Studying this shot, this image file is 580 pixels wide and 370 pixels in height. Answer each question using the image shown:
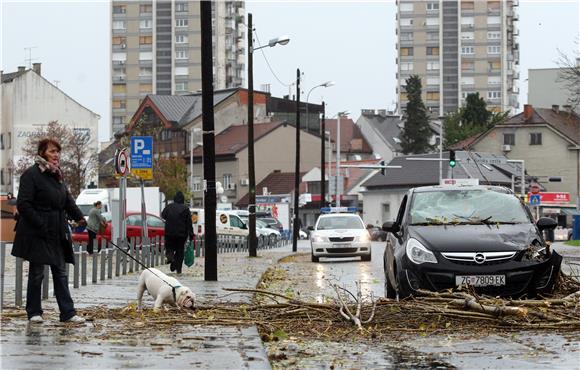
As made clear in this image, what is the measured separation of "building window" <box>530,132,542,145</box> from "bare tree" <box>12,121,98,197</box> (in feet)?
134

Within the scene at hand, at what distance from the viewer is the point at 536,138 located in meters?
109

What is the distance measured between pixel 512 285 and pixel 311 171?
320 ft

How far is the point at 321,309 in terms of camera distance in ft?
41.9

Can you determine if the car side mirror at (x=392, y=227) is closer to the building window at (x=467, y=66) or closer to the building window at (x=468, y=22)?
the building window at (x=468, y=22)

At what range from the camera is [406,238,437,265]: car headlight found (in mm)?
13875

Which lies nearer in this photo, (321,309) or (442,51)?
(321,309)

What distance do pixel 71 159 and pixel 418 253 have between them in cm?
7264

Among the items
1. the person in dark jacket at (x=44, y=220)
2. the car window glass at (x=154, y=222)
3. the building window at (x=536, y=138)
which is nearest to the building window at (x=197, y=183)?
the building window at (x=536, y=138)

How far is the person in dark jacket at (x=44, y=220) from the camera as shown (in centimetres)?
1146

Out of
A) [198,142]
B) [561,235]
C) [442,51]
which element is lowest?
[561,235]

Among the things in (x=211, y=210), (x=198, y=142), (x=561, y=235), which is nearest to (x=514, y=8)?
(x=198, y=142)

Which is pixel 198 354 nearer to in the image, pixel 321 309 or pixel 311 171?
pixel 321 309

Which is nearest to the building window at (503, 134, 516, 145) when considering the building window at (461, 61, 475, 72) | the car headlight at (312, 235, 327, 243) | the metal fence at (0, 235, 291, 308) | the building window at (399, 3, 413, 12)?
the building window at (461, 61, 475, 72)

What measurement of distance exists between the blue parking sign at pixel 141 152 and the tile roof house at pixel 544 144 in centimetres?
8044
